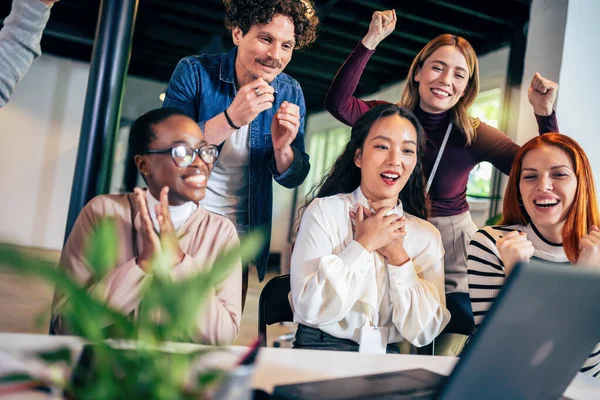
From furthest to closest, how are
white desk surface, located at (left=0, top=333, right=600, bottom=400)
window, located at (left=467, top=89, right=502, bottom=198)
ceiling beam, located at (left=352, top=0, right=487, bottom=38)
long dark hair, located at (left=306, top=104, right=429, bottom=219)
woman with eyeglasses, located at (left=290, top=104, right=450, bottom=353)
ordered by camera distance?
1. ceiling beam, located at (left=352, top=0, right=487, bottom=38)
2. window, located at (left=467, top=89, right=502, bottom=198)
3. long dark hair, located at (left=306, top=104, right=429, bottom=219)
4. woman with eyeglasses, located at (left=290, top=104, right=450, bottom=353)
5. white desk surface, located at (left=0, top=333, right=600, bottom=400)

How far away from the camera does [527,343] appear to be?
60 centimetres

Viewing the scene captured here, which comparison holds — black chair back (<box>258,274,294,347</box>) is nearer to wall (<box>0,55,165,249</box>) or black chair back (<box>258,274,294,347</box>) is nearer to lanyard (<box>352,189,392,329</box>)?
lanyard (<box>352,189,392,329</box>)

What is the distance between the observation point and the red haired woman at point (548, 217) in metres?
1.59

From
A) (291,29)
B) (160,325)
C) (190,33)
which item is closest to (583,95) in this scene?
(291,29)

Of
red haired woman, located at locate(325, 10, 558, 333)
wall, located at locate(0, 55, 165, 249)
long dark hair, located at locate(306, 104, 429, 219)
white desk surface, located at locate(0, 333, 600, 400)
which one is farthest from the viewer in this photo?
wall, located at locate(0, 55, 165, 249)

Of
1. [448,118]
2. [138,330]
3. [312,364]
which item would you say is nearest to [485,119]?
[448,118]

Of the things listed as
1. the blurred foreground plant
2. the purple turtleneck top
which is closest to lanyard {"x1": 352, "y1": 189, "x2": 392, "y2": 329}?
the purple turtleneck top

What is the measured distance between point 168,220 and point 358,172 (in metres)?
0.73

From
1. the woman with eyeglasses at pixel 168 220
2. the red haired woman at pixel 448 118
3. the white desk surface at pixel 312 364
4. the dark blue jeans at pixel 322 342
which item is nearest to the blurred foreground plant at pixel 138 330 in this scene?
the white desk surface at pixel 312 364

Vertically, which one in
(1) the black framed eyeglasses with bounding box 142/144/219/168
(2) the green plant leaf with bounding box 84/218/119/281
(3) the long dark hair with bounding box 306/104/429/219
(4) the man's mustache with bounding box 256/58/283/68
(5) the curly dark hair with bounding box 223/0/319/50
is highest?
(5) the curly dark hair with bounding box 223/0/319/50

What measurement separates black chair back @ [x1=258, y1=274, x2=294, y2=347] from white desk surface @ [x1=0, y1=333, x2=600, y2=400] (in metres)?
0.45

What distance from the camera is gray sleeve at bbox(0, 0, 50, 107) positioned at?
1.21m

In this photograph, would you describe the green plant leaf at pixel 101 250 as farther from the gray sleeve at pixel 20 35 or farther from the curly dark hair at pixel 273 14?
the curly dark hair at pixel 273 14

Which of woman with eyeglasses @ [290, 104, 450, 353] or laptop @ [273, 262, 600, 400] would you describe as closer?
laptop @ [273, 262, 600, 400]
